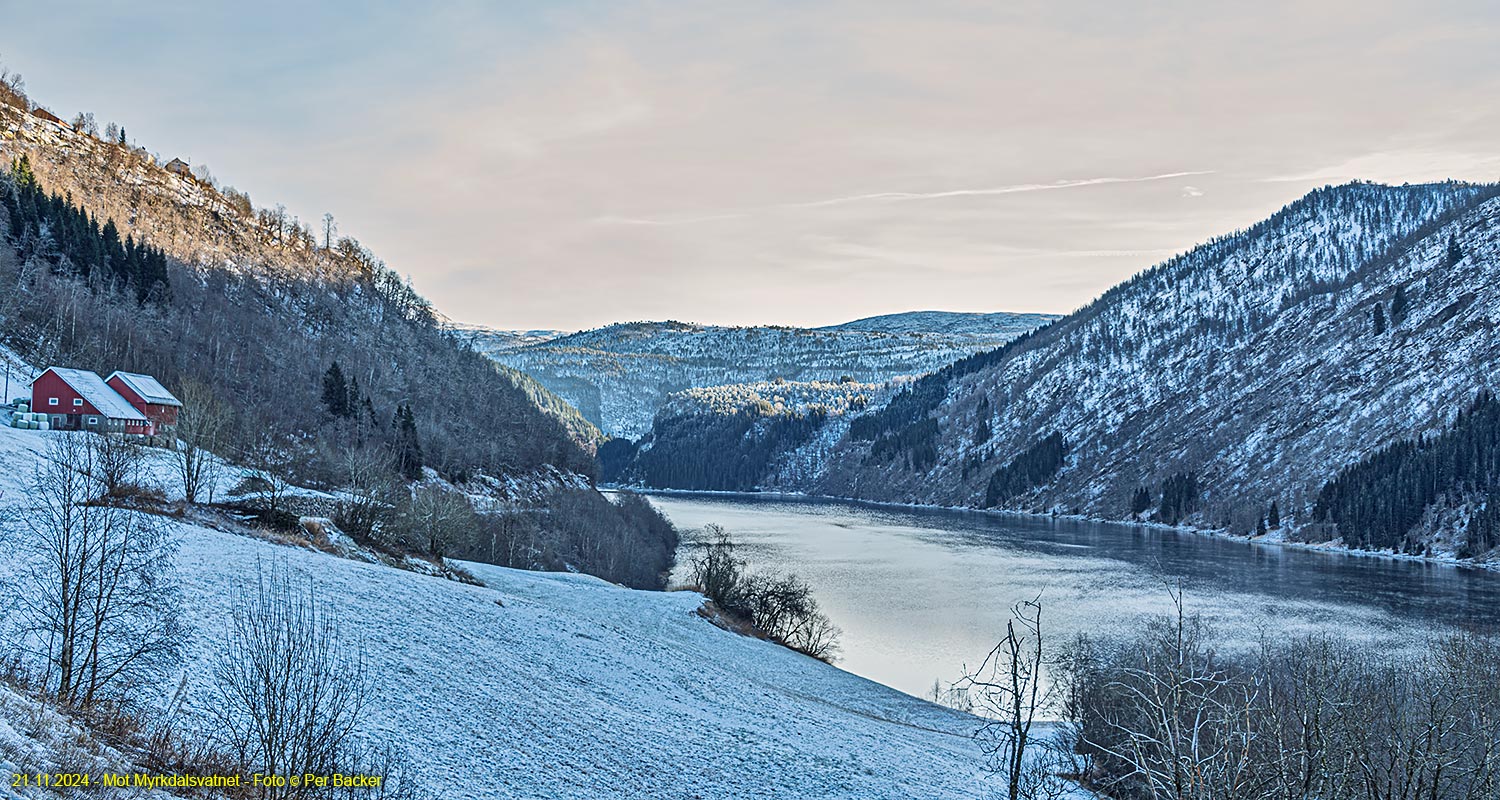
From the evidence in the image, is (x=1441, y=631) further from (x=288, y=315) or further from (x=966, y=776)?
(x=288, y=315)

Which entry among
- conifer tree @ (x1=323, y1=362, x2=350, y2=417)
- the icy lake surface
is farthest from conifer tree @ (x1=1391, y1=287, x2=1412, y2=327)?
conifer tree @ (x1=323, y1=362, x2=350, y2=417)

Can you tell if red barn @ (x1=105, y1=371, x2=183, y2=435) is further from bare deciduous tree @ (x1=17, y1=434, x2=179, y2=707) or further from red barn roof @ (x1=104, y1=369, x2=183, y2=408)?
bare deciduous tree @ (x1=17, y1=434, x2=179, y2=707)

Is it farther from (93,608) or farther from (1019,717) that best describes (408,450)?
(1019,717)

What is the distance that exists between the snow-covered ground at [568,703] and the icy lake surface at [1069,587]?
540 inches

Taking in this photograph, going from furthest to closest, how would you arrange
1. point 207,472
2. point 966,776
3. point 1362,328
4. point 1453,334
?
1. point 1362,328
2. point 1453,334
3. point 207,472
4. point 966,776

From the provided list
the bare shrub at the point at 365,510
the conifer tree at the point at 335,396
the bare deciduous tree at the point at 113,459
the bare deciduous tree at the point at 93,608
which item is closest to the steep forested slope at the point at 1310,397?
the conifer tree at the point at 335,396

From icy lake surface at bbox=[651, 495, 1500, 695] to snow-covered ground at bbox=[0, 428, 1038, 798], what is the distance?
540 inches

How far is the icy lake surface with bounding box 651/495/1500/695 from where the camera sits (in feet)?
170

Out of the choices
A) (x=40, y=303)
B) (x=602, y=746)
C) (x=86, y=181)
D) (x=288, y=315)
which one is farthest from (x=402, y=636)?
(x=86, y=181)

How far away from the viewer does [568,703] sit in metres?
22.8

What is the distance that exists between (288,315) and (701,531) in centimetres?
6183

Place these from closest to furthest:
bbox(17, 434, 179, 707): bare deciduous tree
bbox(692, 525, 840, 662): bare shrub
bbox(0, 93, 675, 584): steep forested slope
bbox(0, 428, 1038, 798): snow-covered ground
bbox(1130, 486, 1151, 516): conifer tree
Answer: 1. bbox(17, 434, 179, 707): bare deciduous tree
2. bbox(0, 428, 1038, 798): snow-covered ground
3. bbox(692, 525, 840, 662): bare shrub
4. bbox(0, 93, 675, 584): steep forested slope
5. bbox(1130, 486, 1151, 516): conifer tree

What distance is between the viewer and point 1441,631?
51750mm

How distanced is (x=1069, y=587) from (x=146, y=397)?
204 ft
